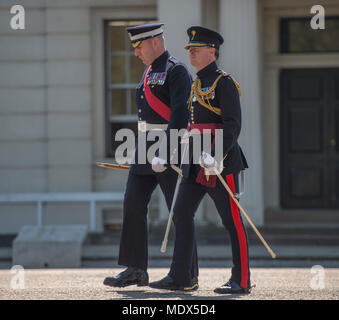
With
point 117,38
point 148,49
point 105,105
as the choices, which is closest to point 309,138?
point 105,105

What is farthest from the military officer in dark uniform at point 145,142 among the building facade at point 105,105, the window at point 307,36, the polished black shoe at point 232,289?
the window at point 307,36

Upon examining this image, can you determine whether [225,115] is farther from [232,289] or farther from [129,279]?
[129,279]

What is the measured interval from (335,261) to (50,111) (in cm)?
481

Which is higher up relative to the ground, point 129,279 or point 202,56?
point 202,56

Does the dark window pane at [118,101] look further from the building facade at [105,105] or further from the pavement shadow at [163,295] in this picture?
the pavement shadow at [163,295]

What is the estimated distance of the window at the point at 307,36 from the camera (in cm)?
1259

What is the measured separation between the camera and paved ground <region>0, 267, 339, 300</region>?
634 cm

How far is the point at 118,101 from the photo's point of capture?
41.8 feet

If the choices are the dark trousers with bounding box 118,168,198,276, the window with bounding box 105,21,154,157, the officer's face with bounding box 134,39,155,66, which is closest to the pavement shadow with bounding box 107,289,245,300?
the dark trousers with bounding box 118,168,198,276

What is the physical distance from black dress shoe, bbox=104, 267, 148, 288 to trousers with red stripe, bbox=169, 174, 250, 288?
0.34 metres

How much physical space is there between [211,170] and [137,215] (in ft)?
2.70

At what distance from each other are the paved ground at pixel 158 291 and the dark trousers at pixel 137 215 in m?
0.25
